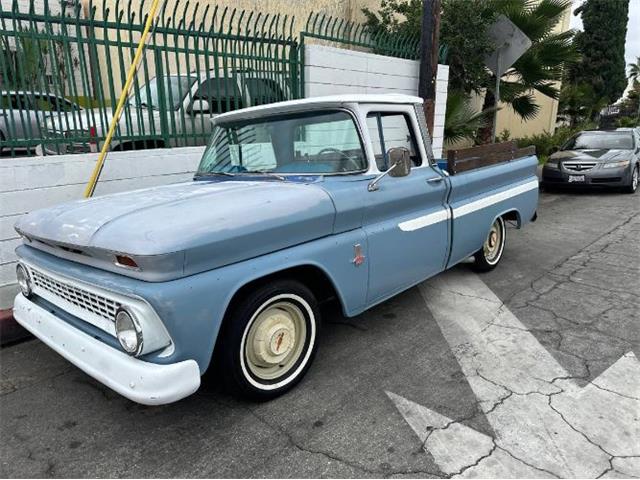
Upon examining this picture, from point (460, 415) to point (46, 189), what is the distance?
4.15 metres

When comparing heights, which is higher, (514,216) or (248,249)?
(248,249)

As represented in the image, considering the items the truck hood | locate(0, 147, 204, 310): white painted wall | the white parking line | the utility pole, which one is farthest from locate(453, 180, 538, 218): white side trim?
locate(0, 147, 204, 310): white painted wall

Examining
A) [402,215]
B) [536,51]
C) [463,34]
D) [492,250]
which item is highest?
[463,34]

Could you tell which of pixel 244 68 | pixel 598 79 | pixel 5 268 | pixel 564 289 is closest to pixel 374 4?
pixel 244 68

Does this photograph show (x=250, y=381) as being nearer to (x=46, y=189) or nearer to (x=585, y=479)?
(x=585, y=479)

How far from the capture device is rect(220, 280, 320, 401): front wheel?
2.68m

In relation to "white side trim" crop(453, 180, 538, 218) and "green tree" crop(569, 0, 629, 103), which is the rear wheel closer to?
"white side trim" crop(453, 180, 538, 218)

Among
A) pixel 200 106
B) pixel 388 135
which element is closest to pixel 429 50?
pixel 200 106

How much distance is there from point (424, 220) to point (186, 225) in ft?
6.67

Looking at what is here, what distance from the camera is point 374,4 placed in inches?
508

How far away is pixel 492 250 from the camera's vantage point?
5359 millimetres

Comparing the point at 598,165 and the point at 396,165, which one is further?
the point at 598,165

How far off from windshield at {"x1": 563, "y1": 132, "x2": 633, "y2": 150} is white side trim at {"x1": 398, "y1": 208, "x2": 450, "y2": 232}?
8961mm

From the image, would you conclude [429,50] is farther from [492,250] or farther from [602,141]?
[602,141]
